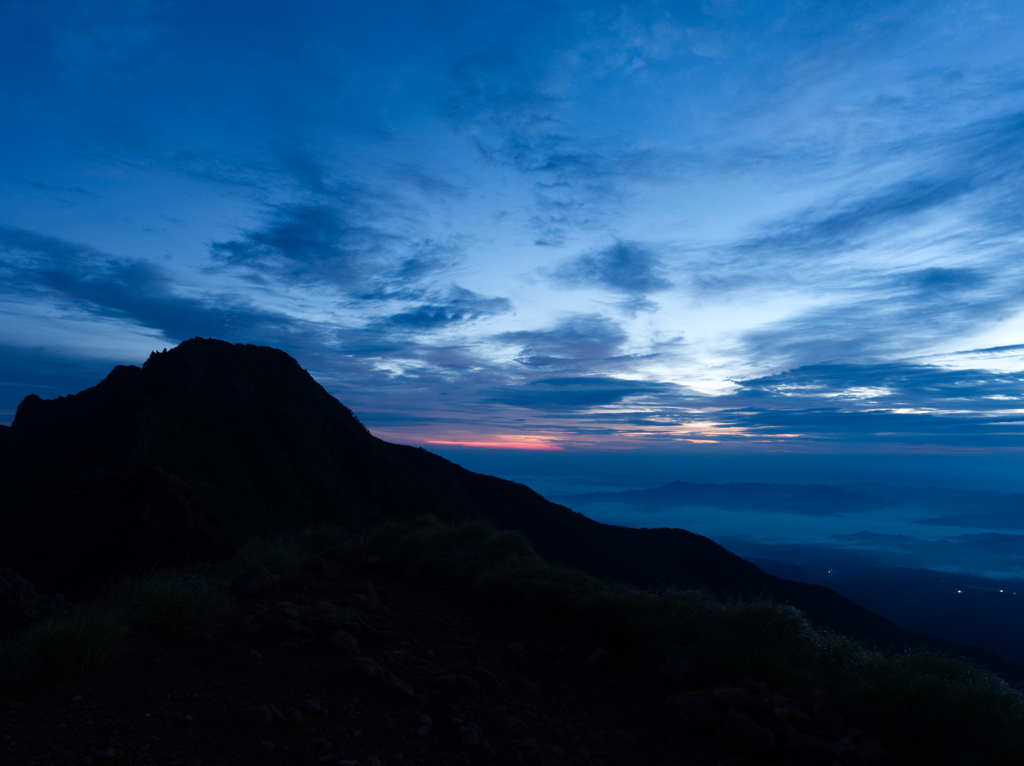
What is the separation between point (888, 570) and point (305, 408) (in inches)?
6172

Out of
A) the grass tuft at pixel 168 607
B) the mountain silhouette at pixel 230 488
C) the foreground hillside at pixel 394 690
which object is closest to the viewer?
the foreground hillside at pixel 394 690

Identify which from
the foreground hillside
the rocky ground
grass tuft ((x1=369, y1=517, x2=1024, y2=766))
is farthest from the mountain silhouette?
the rocky ground

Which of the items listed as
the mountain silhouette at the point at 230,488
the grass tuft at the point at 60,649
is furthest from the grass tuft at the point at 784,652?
the grass tuft at the point at 60,649

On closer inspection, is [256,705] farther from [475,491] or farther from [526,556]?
[475,491]

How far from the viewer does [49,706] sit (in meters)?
3.85

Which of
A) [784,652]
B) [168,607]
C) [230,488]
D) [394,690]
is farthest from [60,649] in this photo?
[230,488]

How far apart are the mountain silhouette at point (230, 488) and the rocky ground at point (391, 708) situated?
2.09 meters

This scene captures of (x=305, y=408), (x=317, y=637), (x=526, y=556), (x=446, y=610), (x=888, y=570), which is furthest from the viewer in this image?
(x=888, y=570)

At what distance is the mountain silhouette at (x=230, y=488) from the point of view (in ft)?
41.7

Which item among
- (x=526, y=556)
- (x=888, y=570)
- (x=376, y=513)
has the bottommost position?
(x=888, y=570)

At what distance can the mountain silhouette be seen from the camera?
12703 mm

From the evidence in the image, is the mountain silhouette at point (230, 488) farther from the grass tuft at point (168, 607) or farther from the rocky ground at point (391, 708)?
the grass tuft at point (168, 607)

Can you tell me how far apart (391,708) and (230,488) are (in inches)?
1556

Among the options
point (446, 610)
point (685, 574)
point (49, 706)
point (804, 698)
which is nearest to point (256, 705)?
point (49, 706)
